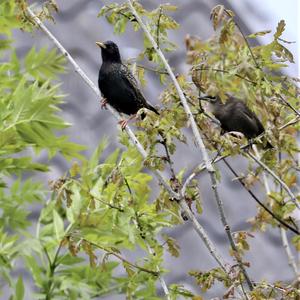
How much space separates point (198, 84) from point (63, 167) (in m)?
2.39

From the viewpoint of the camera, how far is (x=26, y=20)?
345cm

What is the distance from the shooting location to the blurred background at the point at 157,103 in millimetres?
4938

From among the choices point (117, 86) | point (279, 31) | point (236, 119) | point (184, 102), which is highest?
point (117, 86)

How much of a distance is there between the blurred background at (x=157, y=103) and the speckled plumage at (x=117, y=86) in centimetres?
37

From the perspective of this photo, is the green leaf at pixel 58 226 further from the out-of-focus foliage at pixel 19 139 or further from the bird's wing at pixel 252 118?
the bird's wing at pixel 252 118

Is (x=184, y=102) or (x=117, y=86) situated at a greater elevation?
(x=117, y=86)

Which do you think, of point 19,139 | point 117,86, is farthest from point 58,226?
point 117,86

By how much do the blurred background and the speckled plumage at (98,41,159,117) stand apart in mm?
370

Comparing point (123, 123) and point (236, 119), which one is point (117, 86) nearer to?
point (236, 119)

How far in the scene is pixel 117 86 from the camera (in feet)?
14.7

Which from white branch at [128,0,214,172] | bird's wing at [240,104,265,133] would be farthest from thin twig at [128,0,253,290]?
bird's wing at [240,104,265,133]

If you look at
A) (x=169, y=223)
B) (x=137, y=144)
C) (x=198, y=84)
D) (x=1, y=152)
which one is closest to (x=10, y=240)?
(x=1, y=152)

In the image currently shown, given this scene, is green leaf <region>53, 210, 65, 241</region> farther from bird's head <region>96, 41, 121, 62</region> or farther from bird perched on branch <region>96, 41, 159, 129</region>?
bird's head <region>96, 41, 121, 62</region>

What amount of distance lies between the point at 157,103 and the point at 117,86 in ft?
2.10
